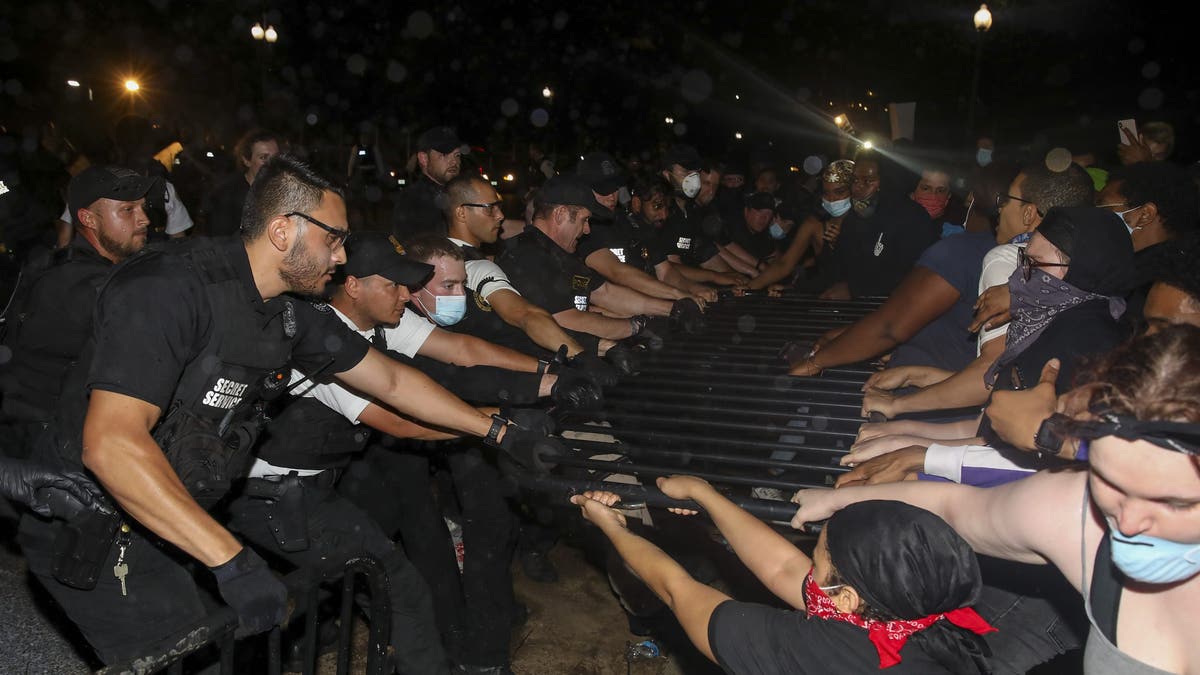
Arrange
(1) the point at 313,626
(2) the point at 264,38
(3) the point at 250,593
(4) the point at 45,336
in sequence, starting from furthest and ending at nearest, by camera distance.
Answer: (2) the point at 264,38 < (4) the point at 45,336 < (1) the point at 313,626 < (3) the point at 250,593

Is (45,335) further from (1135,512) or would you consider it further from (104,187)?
(1135,512)

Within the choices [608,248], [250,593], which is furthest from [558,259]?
[250,593]

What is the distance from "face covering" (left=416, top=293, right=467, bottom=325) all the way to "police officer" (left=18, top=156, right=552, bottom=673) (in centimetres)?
125

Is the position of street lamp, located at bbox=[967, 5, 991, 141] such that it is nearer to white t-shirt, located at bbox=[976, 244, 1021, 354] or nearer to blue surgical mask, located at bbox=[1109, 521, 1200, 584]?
white t-shirt, located at bbox=[976, 244, 1021, 354]

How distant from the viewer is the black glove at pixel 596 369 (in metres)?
3.53

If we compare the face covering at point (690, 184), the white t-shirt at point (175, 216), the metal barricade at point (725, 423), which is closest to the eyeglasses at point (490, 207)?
the metal barricade at point (725, 423)

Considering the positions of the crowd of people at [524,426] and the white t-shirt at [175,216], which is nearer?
the crowd of people at [524,426]

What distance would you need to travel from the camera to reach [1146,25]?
19266mm

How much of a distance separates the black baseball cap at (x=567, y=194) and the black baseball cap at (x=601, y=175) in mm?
744

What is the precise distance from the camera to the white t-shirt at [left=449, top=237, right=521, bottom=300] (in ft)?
15.0

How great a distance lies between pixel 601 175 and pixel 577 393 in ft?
9.50

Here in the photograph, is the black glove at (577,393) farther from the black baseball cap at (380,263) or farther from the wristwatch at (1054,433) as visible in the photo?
the wristwatch at (1054,433)

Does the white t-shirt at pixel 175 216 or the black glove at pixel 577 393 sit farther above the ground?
the white t-shirt at pixel 175 216

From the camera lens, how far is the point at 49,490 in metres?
2.79
